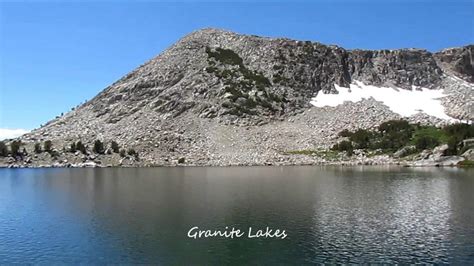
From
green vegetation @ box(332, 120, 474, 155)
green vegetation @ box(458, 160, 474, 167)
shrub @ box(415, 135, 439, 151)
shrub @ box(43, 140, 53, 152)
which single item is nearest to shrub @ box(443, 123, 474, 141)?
green vegetation @ box(332, 120, 474, 155)

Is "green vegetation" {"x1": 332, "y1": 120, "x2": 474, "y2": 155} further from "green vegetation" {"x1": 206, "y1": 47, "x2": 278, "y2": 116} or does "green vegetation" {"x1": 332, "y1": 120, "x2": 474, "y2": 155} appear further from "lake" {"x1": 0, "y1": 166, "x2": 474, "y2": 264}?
"lake" {"x1": 0, "y1": 166, "x2": 474, "y2": 264}

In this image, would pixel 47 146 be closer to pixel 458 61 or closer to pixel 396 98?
pixel 396 98

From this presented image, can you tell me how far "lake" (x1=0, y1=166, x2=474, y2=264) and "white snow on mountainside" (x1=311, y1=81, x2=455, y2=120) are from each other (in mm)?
92999

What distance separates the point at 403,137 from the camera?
122 metres

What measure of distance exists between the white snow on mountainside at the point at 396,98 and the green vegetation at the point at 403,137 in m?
16.6

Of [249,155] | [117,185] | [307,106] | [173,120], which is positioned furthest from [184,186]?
[307,106]

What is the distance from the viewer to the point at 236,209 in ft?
140

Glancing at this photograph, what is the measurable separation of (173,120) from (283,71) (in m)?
50.0

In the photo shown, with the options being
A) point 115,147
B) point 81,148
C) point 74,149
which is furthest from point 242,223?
point 74,149

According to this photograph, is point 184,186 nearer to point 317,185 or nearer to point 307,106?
point 317,185

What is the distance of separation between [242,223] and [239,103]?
109 m

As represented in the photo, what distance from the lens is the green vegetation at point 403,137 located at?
11288 centimetres

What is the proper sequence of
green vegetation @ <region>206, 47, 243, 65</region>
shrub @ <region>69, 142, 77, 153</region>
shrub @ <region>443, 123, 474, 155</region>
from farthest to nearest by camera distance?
green vegetation @ <region>206, 47, 243, 65</region> → shrub @ <region>69, 142, 77, 153</region> → shrub @ <region>443, 123, 474, 155</region>

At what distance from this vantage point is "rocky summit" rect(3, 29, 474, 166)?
121 m
